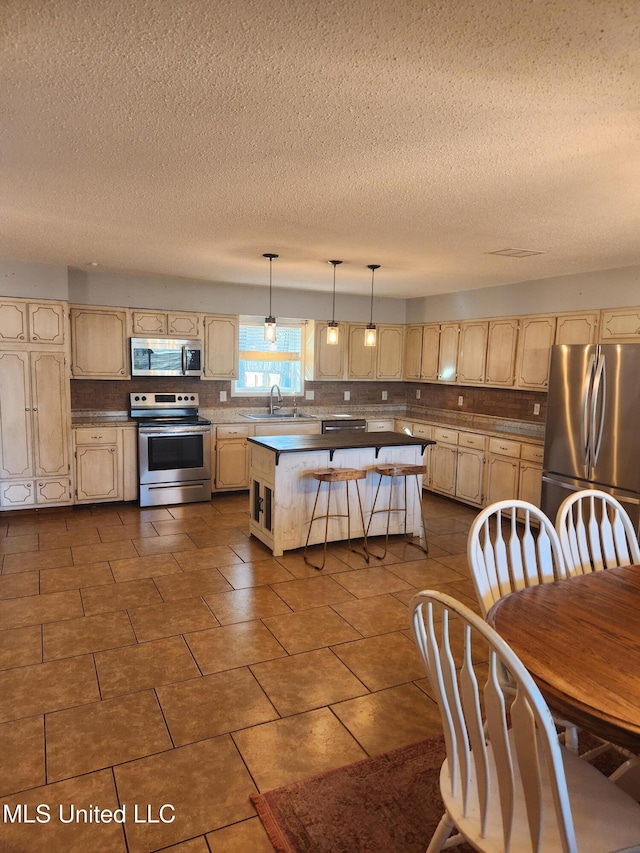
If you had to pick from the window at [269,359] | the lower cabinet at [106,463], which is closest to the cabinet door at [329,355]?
the window at [269,359]

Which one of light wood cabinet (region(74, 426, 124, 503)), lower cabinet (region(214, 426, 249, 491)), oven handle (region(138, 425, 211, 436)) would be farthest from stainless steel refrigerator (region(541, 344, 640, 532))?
light wood cabinet (region(74, 426, 124, 503))

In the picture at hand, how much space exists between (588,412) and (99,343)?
472 cm

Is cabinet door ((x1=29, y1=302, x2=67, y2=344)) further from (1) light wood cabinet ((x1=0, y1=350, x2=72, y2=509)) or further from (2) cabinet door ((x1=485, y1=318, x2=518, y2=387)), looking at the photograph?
(2) cabinet door ((x1=485, y1=318, x2=518, y2=387))

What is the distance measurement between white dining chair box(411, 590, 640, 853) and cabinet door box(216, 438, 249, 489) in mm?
4947

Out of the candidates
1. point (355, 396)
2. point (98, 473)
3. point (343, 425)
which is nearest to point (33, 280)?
point (98, 473)

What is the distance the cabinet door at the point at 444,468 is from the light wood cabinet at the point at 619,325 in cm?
208

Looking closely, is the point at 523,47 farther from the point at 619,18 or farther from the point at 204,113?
the point at 204,113

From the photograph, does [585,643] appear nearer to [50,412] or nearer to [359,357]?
[50,412]

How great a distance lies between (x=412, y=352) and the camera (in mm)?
7363

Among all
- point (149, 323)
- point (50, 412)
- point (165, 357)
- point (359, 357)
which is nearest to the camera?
point (50, 412)

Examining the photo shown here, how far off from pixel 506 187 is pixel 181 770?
2.90m

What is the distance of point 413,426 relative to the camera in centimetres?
704

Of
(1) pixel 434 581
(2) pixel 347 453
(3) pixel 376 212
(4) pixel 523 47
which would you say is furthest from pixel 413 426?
(4) pixel 523 47

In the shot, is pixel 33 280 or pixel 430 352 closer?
pixel 33 280
